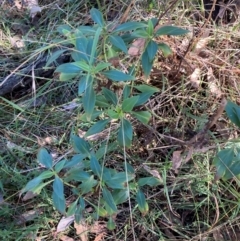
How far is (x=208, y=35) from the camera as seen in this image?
172 centimetres

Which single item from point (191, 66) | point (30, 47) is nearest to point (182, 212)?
point (191, 66)

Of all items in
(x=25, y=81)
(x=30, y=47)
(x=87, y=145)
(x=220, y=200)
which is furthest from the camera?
(x=30, y=47)

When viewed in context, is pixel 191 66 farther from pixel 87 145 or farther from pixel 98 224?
pixel 98 224

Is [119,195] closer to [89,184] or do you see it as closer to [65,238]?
[89,184]

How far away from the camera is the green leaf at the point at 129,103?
126 centimetres

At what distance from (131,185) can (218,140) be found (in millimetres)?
377

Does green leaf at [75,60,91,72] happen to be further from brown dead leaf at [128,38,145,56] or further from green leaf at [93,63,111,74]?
brown dead leaf at [128,38,145,56]

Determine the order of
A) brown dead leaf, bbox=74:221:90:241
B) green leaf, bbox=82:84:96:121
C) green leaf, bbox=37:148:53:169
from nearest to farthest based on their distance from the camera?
1. green leaf, bbox=82:84:96:121
2. green leaf, bbox=37:148:53:169
3. brown dead leaf, bbox=74:221:90:241

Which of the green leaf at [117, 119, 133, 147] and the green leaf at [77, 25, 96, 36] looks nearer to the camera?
the green leaf at [117, 119, 133, 147]

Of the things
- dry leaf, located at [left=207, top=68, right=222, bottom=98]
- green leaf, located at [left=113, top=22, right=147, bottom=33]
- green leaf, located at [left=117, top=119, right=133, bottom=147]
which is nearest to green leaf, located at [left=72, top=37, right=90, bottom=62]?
green leaf, located at [left=113, top=22, right=147, bottom=33]

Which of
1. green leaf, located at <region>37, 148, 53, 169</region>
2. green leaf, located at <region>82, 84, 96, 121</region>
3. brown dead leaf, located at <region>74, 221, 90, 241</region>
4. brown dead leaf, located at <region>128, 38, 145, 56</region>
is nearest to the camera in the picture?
green leaf, located at <region>82, 84, 96, 121</region>

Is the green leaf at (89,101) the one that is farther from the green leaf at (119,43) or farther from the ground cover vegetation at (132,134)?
the green leaf at (119,43)

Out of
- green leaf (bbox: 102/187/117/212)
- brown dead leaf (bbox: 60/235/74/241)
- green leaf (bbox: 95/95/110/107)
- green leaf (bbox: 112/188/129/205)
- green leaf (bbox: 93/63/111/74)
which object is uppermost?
green leaf (bbox: 93/63/111/74)

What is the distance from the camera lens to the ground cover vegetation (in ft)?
4.36
